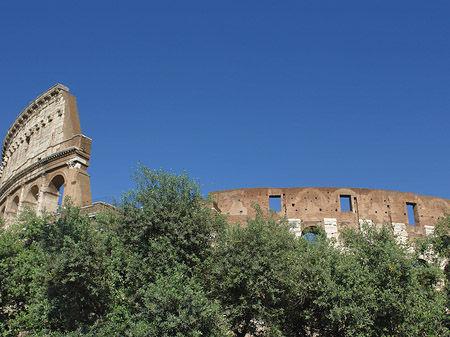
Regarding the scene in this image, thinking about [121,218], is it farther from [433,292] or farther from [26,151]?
[26,151]

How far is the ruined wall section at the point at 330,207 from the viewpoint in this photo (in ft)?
86.1

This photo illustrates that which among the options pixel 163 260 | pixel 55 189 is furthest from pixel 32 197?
pixel 163 260

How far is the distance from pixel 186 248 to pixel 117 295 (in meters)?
2.53

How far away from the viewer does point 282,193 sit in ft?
87.7

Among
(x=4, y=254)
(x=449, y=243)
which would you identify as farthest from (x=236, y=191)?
(x=4, y=254)

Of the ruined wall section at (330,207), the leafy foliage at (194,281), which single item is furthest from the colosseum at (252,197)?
the leafy foliage at (194,281)

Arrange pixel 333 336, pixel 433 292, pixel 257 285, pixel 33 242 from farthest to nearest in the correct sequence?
pixel 33 242 → pixel 433 292 → pixel 333 336 → pixel 257 285

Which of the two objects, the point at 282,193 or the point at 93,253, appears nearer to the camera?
the point at 93,253

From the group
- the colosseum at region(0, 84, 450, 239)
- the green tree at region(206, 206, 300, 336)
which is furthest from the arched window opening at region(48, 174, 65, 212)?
the green tree at region(206, 206, 300, 336)

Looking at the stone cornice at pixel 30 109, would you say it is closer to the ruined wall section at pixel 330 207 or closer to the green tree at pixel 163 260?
the ruined wall section at pixel 330 207

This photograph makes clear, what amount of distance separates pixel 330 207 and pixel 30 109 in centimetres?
2060

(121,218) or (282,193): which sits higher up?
(282,193)

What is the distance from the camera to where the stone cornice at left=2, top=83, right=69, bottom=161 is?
27.4 meters

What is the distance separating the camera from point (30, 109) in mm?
29812
